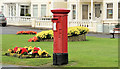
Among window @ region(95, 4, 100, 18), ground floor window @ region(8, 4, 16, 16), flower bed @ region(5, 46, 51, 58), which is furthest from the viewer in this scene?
ground floor window @ region(8, 4, 16, 16)

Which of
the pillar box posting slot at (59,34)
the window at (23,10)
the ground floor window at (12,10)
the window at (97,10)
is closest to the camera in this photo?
the pillar box posting slot at (59,34)

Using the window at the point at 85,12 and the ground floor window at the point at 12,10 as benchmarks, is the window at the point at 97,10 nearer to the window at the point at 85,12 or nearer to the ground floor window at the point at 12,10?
the window at the point at 85,12

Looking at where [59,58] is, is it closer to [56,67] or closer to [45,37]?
[56,67]

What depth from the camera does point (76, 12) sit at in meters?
46.7

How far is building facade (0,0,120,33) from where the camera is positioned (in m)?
43.0

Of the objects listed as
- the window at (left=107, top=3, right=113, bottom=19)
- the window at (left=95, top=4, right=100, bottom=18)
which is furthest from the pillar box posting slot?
the window at (left=95, top=4, right=100, bottom=18)

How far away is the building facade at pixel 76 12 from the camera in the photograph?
141ft

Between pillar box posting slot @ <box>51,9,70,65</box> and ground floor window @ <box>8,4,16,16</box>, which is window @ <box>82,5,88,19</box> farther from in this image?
pillar box posting slot @ <box>51,9,70,65</box>

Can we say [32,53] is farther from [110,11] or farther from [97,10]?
[97,10]

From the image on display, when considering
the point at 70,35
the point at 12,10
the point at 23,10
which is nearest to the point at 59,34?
the point at 70,35

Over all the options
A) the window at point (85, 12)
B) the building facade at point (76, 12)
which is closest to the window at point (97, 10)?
the building facade at point (76, 12)

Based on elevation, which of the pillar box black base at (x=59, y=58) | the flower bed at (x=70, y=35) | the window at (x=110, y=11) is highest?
the window at (x=110, y=11)

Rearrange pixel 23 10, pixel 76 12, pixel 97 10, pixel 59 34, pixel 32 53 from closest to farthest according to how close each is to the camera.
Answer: pixel 59 34, pixel 32 53, pixel 76 12, pixel 97 10, pixel 23 10

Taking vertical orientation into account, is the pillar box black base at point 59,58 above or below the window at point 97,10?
below
